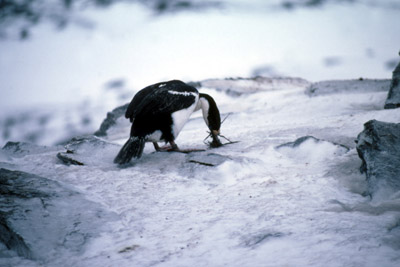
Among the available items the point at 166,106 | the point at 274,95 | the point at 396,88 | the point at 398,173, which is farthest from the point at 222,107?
the point at 398,173

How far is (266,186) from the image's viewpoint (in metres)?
2.76

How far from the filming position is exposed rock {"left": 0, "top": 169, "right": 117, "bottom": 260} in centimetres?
201

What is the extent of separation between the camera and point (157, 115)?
150 inches

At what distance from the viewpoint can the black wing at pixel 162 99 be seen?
3.74m

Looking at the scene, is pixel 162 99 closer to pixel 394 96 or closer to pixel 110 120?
pixel 394 96

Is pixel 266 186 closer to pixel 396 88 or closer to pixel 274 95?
pixel 396 88

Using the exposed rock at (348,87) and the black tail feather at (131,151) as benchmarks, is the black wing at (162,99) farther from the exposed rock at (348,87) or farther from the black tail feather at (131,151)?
the exposed rock at (348,87)

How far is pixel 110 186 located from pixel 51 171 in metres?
0.79

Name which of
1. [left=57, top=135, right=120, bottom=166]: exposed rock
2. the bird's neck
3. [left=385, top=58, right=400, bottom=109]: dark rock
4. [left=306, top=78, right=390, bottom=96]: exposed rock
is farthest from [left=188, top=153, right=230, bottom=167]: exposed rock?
[left=306, top=78, right=390, bottom=96]: exposed rock

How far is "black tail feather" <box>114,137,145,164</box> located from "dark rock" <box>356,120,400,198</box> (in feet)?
6.52

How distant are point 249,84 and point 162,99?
6207 mm

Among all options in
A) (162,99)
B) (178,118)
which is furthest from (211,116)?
(162,99)

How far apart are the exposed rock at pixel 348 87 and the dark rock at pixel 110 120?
13.4 feet

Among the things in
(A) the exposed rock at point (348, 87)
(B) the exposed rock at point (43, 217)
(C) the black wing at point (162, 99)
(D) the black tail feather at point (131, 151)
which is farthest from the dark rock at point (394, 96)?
(B) the exposed rock at point (43, 217)
